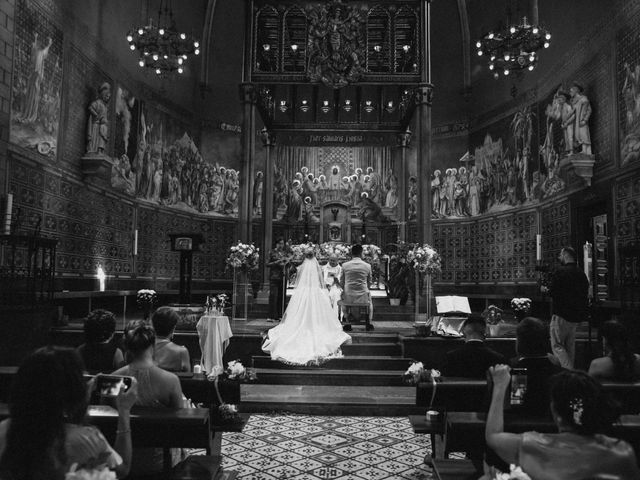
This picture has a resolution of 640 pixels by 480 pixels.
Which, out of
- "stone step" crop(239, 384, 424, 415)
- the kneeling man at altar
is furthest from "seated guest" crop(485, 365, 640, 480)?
the kneeling man at altar

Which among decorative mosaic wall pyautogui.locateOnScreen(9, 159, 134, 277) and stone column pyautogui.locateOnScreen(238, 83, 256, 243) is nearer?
decorative mosaic wall pyautogui.locateOnScreen(9, 159, 134, 277)

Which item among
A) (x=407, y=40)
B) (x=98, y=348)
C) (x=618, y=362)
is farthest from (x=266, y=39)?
(x=618, y=362)

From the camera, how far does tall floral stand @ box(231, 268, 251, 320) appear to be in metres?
13.1

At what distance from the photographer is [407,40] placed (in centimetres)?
1742

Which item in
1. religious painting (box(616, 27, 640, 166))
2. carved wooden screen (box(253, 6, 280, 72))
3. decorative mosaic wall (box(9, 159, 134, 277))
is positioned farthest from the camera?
carved wooden screen (box(253, 6, 280, 72))

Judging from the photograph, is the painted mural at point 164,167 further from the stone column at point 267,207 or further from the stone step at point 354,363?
the stone step at point 354,363

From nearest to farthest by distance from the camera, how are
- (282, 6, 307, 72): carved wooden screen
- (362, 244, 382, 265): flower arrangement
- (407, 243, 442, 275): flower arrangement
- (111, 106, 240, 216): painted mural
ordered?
(407, 243, 442, 275): flower arrangement, (362, 244, 382, 265): flower arrangement, (111, 106, 240, 216): painted mural, (282, 6, 307, 72): carved wooden screen

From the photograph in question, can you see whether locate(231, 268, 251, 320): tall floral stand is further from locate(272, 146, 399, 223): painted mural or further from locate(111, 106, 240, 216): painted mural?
A: locate(272, 146, 399, 223): painted mural

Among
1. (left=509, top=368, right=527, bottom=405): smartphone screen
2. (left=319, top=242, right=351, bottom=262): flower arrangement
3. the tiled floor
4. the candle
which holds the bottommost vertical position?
the tiled floor

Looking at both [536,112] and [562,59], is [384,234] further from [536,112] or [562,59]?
[562,59]

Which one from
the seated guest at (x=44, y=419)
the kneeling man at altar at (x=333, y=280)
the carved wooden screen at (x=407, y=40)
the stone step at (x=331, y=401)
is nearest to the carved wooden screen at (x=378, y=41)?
the carved wooden screen at (x=407, y=40)

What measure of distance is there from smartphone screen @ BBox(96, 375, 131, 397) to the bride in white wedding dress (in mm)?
6333

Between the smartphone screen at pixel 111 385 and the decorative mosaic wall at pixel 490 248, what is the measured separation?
599 inches

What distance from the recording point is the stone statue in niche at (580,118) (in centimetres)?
1295
